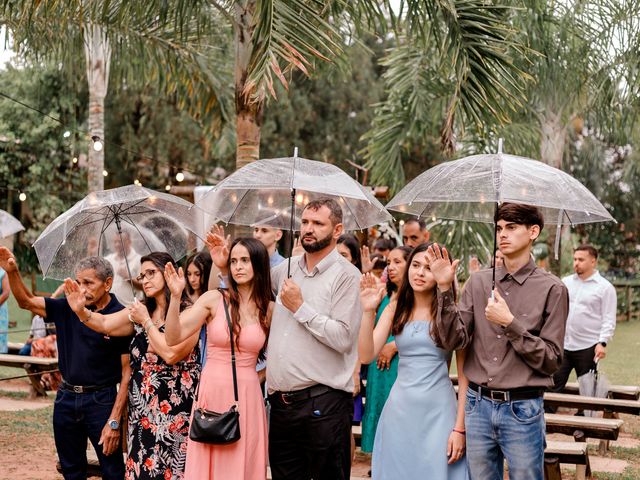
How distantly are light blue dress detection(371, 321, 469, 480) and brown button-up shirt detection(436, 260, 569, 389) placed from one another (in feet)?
0.88

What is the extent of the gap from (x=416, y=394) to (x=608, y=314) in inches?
205

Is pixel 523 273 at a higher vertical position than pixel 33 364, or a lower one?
higher

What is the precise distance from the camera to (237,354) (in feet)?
16.8

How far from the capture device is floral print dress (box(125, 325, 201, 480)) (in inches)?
219

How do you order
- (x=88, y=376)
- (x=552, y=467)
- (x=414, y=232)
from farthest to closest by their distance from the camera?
(x=414, y=232) < (x=552, y=467) < (x=88, y=376)

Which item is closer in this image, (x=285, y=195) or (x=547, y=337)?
(x=547, y=337)

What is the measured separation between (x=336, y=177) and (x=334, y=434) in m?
1.58

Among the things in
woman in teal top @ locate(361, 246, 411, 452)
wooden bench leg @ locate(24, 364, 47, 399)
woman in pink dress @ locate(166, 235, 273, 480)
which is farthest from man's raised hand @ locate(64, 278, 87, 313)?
wooden bench leg @ locate(24, 364, 47, 399)

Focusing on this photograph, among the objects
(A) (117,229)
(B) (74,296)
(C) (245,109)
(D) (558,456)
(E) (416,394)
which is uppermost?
(C) (245,109)

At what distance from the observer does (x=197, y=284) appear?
20.6ft

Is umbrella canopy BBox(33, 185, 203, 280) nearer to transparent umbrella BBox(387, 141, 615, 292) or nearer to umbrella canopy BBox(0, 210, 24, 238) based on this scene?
transparent umbrella BBox(387, 141, 615, 292)

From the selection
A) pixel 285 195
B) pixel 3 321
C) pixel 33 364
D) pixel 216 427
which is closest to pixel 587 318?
pixel 285 195

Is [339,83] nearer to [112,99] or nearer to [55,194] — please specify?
[112,99]

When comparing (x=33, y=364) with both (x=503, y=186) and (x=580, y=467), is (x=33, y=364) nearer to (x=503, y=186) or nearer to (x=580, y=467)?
(x=580, y=467)
